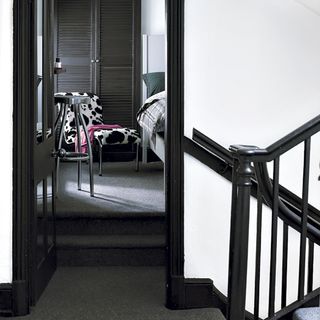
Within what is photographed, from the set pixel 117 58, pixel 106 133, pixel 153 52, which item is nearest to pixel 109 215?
pixel 106 133

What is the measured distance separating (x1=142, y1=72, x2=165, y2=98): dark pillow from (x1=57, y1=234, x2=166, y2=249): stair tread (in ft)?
10.1

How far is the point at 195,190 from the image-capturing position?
Answer: 3.56m

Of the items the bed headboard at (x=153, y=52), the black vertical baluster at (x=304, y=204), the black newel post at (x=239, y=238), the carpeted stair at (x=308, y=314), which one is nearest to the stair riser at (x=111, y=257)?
the black vertical baluster at (x=304, y=204)

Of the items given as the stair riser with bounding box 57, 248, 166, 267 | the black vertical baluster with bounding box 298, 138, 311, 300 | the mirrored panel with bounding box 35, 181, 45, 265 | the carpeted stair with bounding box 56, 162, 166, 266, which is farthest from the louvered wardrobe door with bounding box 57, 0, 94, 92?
the black vertical baluster with bounding box 298, 138, 311, 300

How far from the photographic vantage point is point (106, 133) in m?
6.66

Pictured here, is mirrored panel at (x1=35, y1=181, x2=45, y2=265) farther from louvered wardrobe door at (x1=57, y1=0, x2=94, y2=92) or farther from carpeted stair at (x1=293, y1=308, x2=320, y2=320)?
louvered wardrobe door at (x1=57, y1=0, x2=94, y2=92)

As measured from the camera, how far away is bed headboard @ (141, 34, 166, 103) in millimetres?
7520

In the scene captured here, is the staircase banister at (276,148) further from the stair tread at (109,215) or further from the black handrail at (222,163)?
the stair tread at (109,215)

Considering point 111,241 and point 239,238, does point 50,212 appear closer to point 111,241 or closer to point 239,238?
Result: point 111,241

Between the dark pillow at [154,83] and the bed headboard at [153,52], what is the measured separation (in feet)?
0.85

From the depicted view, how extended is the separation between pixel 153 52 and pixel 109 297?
438 centimetres

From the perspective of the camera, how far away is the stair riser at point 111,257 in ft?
14.2

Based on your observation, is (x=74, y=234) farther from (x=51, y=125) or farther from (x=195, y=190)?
(x=195, y=190)

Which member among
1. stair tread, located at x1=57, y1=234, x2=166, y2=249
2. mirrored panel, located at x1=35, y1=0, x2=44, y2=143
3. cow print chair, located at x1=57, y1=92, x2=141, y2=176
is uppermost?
mirrored panel, located at x1=35, y1=0, x2=44, y2=143
